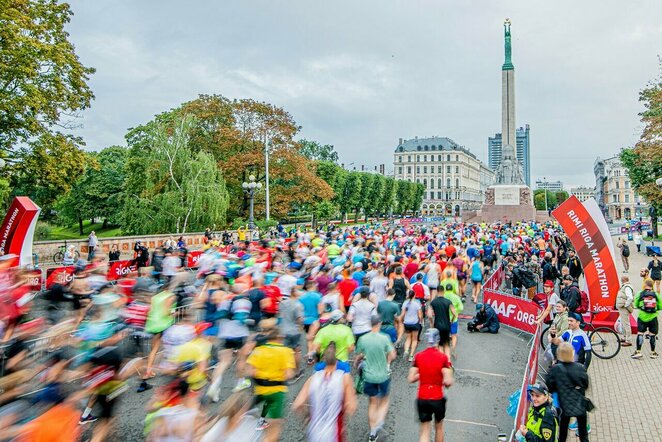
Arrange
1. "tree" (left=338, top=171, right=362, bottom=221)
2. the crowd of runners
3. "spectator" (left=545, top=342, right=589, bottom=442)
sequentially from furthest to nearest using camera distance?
"tree" (left=338, top=171, right=362, bottom=221) → "spectator" (left=545, top=342, right=589, bottom=442) → the crowd of runners

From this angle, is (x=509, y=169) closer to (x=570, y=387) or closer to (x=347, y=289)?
(x=347, y=289)

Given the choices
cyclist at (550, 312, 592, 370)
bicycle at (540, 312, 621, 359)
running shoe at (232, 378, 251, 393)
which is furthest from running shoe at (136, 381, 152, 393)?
bicycle at (540, 312, 621, 359)

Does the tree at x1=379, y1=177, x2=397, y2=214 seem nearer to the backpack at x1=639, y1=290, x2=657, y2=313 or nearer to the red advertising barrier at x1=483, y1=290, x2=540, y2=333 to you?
the red advertising barrier at x1=483, y1=290, x2=540, y2=333

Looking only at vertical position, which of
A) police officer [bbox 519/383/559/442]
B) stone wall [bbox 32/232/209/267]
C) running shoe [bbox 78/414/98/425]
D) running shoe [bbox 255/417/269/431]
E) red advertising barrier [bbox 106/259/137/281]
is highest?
stone wall [bbox 32/232/209/267]

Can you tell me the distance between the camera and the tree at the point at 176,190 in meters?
34.1

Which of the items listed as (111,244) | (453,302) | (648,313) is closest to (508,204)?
(111,244)

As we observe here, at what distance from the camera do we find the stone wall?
78.1 ft

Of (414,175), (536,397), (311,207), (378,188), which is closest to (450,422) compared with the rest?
(536,397)

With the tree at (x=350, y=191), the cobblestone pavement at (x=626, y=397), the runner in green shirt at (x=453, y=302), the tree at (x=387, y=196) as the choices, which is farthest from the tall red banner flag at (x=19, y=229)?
the tree at (x=387, y=196)

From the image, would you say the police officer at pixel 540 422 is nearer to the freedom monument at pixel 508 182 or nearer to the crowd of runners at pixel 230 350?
the crowd of runners at pixel 230 350

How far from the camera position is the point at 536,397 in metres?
5.62

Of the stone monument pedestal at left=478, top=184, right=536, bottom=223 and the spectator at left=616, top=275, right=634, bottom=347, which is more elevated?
the stone monument pedestal at left=478, top=184, right=536, bottom=223

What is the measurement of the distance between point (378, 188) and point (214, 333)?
3030 inches

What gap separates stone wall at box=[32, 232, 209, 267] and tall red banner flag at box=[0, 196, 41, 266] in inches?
182
